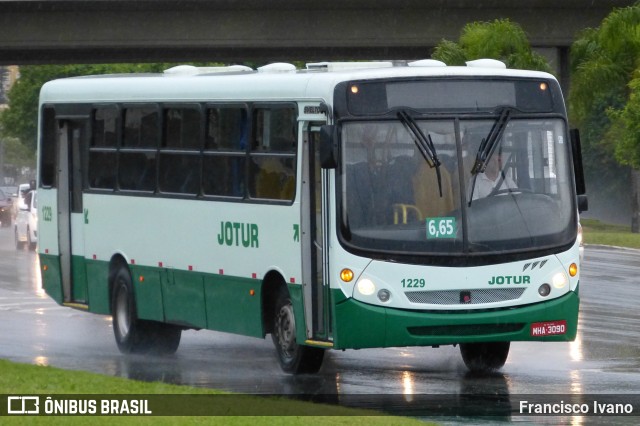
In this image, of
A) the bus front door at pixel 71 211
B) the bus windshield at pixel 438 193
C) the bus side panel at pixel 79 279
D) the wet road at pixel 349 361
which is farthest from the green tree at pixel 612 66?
the bus windshield at pixel 438 193

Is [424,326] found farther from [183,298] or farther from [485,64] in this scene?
[183,298]

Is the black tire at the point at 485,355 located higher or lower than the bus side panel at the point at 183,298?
lower

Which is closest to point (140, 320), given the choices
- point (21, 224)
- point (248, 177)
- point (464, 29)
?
point (248, 177)

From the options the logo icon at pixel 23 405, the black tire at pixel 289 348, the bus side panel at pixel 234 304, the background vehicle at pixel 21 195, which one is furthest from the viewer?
the background vehicle at pixel 21 195

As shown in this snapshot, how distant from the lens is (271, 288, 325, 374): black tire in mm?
15086

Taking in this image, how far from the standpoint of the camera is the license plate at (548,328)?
571 inches

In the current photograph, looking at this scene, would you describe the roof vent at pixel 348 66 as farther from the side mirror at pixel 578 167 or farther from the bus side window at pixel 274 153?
the side mirror at pixel 578 167

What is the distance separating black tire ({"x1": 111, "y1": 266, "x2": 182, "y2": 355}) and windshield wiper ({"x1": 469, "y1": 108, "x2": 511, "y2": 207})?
525cm

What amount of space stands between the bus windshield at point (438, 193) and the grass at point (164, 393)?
6.39 ft

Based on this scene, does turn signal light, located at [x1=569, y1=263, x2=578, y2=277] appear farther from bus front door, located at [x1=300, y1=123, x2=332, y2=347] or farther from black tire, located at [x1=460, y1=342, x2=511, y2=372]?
bus front door, located at [x1=300, y1=123, x2=332, y2=347]

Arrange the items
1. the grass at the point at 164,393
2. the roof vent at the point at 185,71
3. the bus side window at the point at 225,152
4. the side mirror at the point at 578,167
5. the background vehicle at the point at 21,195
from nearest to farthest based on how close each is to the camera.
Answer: the grass at the point at 164,393 < the side mirror at the point at 578,167 < the bus side window at the point at 225,152 < the roof vent at the point at 185,71 < the background vehicle at the point at 21,195

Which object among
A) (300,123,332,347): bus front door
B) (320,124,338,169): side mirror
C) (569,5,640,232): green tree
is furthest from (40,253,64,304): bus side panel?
(569,5,640,232): green tree

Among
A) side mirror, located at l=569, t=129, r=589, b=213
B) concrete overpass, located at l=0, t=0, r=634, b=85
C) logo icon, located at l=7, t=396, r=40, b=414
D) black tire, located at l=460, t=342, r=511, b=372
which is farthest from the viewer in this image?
concrete overpass, located at l=0, t=0, r=634, b=85

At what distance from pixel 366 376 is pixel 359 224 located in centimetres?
166
